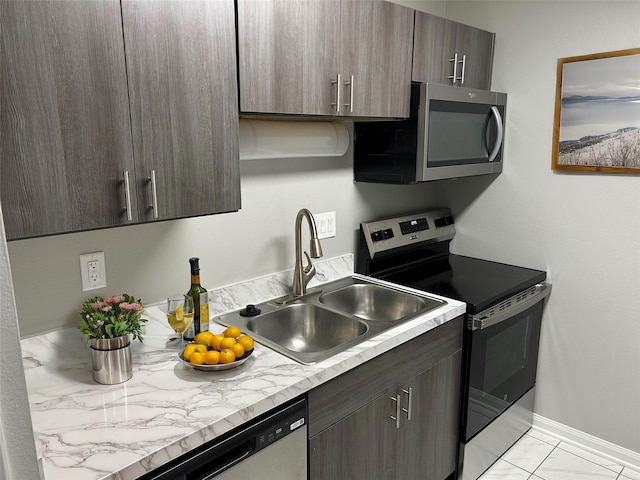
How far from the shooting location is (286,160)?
2.07 metres

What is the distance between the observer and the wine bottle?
1605 millimetres

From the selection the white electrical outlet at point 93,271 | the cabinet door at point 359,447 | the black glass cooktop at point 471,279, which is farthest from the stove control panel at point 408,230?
the white electrical outlet at point 93,271

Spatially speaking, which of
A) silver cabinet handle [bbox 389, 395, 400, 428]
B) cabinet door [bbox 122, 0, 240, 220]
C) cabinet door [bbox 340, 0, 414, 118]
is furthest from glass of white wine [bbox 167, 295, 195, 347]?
cabinet door [bbox 340, 0, 414, 118]

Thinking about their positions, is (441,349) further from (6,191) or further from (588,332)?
(6,191)

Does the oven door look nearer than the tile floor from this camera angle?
Yes

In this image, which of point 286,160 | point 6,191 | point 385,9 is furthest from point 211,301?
point 385,9

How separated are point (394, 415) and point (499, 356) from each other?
749 mm

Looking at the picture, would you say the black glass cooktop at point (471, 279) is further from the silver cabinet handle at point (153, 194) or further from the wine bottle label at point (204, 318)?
the silver cabinet handle at point (153, 194)

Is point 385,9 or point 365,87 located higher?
point 385,9

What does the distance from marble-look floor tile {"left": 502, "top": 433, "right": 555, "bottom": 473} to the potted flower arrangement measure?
2.00 m

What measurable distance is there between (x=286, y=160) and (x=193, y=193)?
0.75 meters

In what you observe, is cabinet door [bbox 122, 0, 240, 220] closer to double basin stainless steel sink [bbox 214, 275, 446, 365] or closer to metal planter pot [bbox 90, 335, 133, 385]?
metal planter pot [bbox 90, 335, 133, 385]

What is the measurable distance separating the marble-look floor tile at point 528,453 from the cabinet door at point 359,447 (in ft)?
3.13

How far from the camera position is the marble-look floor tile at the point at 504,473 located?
2.33 metres
